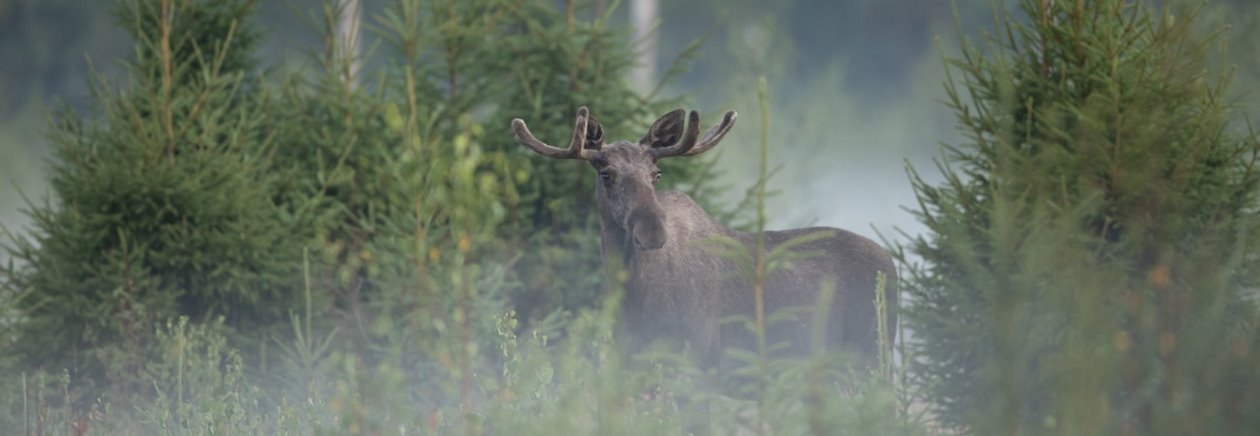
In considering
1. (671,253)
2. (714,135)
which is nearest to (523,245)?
(671,253)

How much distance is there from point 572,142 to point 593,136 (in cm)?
26

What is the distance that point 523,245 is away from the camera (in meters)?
8.59

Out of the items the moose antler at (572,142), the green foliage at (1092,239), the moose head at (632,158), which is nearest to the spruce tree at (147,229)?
the moose antler at (572,142)

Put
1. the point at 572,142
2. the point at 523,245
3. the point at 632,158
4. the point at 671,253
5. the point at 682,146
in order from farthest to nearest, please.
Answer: the point at 523,245, the point at 671,253, the point at 682,146, the point at 632,158, the point at 572,142

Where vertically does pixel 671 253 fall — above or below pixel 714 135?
below

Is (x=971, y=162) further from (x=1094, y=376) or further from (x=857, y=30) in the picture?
(x=857, y=30)

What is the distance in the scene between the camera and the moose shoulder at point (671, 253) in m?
6.68

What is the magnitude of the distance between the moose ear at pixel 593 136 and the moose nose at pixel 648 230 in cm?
62

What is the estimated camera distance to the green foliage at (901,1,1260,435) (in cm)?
450

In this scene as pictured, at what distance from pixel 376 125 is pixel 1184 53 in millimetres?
5064

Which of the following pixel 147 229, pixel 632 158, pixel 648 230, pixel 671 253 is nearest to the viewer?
pixel 648 230

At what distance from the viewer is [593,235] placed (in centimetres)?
845

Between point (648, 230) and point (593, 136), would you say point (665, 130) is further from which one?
point (648, 230)

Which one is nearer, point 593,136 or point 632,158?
point 632,158
